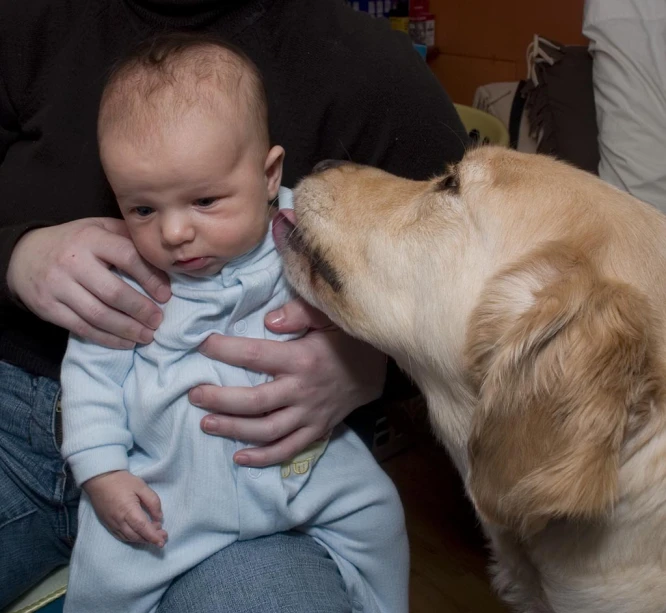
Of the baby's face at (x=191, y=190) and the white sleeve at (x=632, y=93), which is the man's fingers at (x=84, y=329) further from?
the white sleeve at (x=632, y=93)

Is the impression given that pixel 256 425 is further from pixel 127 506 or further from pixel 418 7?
pixel 418 7

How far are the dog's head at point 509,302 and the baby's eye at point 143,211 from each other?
0.20m

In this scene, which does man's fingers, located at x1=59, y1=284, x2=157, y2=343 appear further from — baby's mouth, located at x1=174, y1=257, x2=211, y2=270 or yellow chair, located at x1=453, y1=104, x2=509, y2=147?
yellow chair, located at x1=453, y1=104, x2=509, y2=147

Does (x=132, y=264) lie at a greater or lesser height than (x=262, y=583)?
greater

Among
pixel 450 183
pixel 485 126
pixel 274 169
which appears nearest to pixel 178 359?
pixel 274 169

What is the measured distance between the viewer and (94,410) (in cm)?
95

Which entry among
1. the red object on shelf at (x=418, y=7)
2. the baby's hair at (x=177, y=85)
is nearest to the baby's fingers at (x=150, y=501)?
the baby's hair at (x=177, y=85)

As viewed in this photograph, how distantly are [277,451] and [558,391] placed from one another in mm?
426

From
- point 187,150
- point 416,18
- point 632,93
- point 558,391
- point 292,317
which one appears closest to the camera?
point 558,391

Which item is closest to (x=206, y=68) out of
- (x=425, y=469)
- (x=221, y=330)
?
(x=221, y=330)

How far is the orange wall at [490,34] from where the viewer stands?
3.05 meters

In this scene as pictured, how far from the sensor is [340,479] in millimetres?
1041

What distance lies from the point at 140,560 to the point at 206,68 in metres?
0.69

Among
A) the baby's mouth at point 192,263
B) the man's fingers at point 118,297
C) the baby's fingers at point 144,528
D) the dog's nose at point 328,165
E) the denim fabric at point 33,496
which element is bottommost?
the denim fabric at point 33,496
